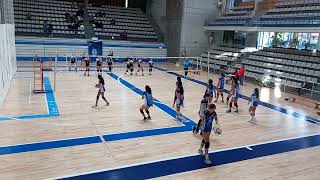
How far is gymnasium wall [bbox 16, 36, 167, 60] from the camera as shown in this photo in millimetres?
28172

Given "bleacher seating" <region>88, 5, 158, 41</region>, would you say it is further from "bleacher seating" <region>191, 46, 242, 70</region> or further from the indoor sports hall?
"bleacher seating" <region>191, 46, 242, 70</region>

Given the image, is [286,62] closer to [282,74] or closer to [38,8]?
[282,74]

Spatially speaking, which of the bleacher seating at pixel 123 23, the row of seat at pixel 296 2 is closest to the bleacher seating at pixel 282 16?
the row of seat at pixel 296 2

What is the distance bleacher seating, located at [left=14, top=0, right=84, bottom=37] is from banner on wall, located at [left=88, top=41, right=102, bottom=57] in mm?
1815

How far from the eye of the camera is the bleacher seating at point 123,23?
3348 centimetres

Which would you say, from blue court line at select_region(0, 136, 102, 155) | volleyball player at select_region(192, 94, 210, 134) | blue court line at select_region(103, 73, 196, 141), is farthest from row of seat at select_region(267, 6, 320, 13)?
blue court line at select_region(0, 136, 102, 155)

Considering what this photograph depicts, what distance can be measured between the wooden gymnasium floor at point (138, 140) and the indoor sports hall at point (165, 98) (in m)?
0.04

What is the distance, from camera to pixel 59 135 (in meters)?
9.54

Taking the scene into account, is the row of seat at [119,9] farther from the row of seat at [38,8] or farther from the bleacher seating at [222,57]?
the bleacher seating at [222,57]

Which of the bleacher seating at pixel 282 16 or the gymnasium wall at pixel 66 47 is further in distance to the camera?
the gymnasium wall at pixel 66 47

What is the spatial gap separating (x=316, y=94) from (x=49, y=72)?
61.2 feet

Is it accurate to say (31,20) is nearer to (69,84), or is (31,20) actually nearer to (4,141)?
(69,84)

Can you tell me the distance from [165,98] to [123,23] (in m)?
22.0

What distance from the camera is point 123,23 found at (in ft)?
116
